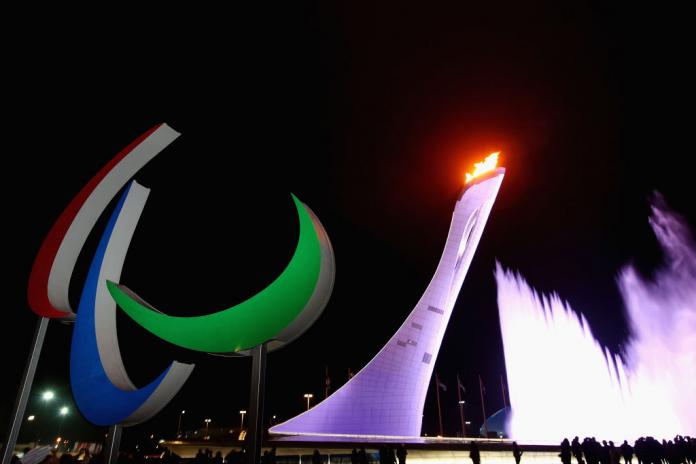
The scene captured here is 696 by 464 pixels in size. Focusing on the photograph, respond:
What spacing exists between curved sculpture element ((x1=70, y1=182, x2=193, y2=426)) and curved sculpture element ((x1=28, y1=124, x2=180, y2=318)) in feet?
1.45

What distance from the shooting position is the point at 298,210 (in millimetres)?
6289

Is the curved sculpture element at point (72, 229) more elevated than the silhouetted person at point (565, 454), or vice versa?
the curved sculpture element at point (72, 229)

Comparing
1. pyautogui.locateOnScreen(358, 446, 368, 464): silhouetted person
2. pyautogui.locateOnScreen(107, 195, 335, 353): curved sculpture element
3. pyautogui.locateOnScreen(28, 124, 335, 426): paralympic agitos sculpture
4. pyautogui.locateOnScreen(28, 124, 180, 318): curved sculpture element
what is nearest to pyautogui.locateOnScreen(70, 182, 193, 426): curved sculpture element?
pyautogui.locateOnScreen(28, 124, 335, 426): paralympic agitos sculpture

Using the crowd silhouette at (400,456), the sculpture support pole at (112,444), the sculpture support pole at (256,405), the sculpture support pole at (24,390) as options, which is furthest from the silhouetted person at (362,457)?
the sculpture support pole at (24,390)

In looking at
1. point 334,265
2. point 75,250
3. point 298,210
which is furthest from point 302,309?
point 75,250

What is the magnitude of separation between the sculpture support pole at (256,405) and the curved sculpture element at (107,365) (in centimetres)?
138

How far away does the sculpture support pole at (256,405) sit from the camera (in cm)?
624

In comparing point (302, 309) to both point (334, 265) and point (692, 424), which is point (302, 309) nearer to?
point (334, 265)

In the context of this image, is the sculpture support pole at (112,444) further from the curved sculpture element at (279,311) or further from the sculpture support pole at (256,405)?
the sculpture support pole at (256,405)

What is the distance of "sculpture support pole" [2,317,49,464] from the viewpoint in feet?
25.5

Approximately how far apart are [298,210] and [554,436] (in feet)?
85.9

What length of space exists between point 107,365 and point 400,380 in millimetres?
13141

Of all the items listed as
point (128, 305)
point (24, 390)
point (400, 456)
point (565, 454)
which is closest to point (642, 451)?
point (565, 454)

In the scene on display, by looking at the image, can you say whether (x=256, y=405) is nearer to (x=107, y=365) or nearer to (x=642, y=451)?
(x=107, y=365)
